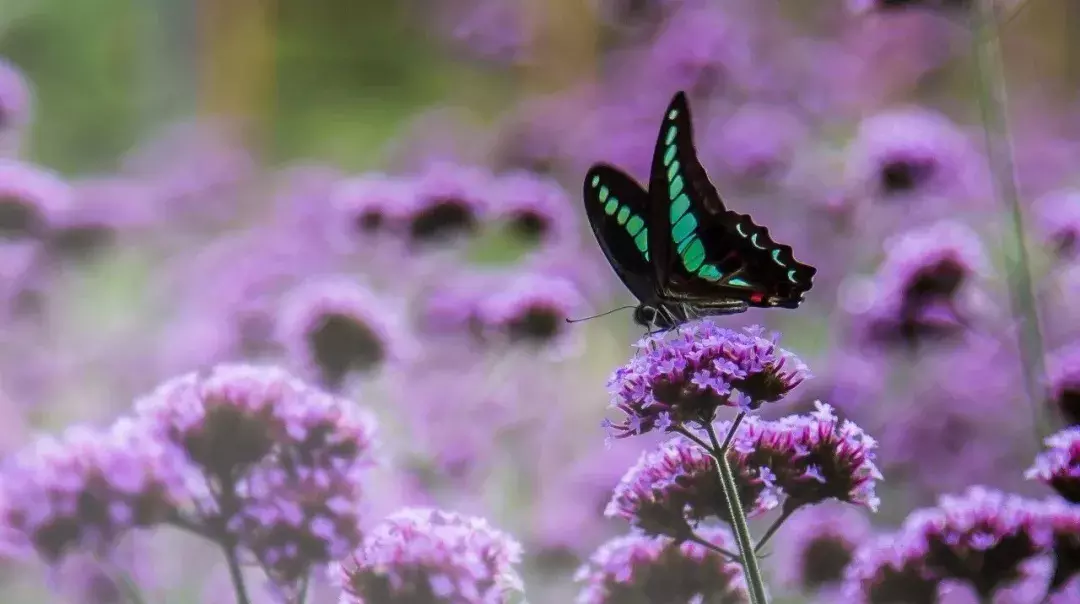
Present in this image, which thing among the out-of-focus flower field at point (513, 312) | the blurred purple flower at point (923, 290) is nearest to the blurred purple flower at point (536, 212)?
the out-of-focus flower field at point (513, 312)

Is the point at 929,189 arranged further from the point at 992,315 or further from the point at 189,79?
the point at 189,79

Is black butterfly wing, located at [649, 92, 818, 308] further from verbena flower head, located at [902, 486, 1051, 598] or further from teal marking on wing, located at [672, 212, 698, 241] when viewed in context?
verbena flower head, located at [902, 486, 1051, 598]

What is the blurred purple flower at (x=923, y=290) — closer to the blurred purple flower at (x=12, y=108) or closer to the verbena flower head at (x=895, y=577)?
the verbena flower head at (x=895, y=577)

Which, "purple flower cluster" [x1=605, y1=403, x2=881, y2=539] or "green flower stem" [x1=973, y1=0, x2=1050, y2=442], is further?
"green flower stem" [x1=973, y1=0, x2=1050, y2=442]

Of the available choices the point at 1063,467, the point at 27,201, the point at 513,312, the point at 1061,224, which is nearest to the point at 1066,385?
the point at 1063,467

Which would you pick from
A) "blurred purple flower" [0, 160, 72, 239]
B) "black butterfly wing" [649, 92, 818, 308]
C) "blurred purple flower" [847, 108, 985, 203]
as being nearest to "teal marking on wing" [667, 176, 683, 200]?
"black butterfly wing" [649, 92, 818, 308]

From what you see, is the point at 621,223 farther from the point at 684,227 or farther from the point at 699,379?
the point at 699,379

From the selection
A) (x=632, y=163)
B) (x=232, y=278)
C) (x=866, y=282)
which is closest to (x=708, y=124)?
(x=632, y=163)
